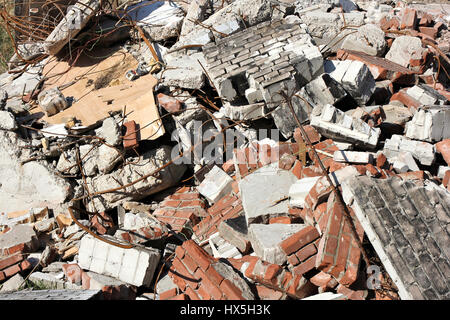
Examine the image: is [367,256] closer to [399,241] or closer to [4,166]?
[399,241]

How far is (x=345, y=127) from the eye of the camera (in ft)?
15.2

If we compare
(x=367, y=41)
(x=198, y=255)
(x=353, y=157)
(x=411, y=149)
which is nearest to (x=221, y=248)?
(x=198, y=255)

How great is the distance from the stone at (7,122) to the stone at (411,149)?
455 centimetres

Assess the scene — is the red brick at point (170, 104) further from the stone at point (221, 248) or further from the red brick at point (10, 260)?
the red brick at point (10, 260)

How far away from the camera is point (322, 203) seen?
12.6 feet

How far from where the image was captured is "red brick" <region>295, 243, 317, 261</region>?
145 inches

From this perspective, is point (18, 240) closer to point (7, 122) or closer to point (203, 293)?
point (7, 122)

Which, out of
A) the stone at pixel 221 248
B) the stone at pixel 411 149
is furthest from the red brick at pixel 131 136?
the stone at pixel 411 149

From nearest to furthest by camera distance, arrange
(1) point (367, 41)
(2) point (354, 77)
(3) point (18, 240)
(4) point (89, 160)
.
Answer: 1. (3) point (18, 240)
2. (2) point (354, 77)
3. (4) point (89, 160)
4. (1) point (367, 41)

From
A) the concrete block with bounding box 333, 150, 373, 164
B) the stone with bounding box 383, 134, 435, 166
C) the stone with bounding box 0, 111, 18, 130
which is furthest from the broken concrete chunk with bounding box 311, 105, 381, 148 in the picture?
the stone with bounding box 0, 111, 18, 130

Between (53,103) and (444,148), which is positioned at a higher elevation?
(53,103)

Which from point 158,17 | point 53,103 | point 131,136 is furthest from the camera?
point 158,17

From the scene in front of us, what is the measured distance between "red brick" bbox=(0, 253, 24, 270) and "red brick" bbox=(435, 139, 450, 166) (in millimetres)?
4647

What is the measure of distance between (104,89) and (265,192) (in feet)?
10.3
